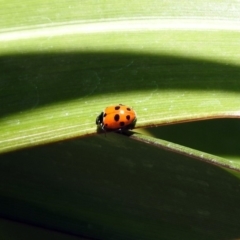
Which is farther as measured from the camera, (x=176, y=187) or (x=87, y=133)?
(x=176, y=187)

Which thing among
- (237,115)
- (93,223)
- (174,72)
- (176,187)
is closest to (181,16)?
(174,72)

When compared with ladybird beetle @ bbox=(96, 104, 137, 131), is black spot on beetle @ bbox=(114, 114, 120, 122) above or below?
above

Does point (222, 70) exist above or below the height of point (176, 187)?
above

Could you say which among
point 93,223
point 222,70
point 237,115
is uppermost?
point 222,70

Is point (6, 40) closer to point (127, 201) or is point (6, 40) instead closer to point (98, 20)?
point (98, 20)

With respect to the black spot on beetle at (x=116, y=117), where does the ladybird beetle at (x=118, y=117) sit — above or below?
below

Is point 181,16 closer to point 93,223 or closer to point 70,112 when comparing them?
point 70,112
